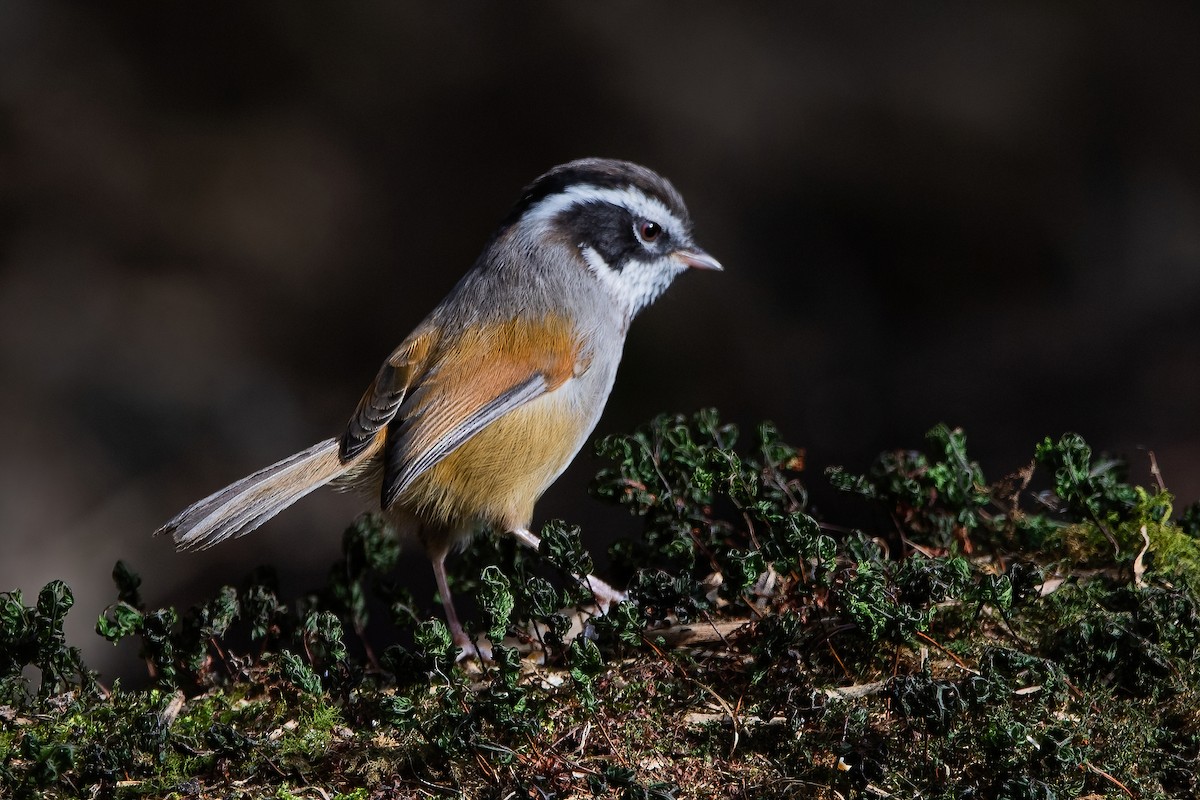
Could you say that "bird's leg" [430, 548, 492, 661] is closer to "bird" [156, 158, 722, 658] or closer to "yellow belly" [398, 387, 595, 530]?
"bird" [156, 158, 722, 658]

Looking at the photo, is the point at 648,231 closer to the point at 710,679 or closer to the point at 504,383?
the point at 504,383

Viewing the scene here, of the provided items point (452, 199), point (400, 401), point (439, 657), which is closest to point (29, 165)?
point (452, 199)

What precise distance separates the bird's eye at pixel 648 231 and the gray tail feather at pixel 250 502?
127cm

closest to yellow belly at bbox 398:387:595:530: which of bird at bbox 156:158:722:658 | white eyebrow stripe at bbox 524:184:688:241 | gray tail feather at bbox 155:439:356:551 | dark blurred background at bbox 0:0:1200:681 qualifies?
bird at bbox 156:158:722:658

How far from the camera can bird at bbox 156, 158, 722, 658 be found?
128 inches

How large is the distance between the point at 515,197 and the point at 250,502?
11.8 feet

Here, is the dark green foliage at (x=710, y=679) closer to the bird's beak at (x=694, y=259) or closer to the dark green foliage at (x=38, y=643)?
the dark green foliage at (x=38, y=643)

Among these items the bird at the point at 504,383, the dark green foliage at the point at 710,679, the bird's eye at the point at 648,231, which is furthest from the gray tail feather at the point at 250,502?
the bird's eye at the point at 648,231

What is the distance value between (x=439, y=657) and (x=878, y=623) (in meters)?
0.90

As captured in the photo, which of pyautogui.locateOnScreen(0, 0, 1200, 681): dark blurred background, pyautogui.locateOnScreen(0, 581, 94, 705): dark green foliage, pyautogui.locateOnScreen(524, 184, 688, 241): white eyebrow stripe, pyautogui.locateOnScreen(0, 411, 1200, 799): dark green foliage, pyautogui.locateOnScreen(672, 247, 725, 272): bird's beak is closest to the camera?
pyautogui.locateOnScreen(0, 411, 1200, 799): dark green foliage

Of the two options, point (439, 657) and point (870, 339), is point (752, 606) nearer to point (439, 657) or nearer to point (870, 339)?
point (439, 657)

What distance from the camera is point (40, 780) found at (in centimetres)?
211

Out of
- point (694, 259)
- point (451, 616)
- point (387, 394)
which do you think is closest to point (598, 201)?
point (694, 259)

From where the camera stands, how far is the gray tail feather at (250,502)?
300cm
